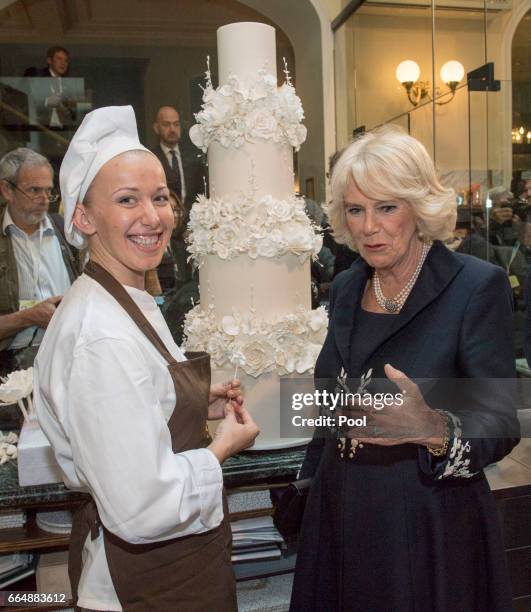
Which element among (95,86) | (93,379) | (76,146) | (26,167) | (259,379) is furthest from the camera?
(95,86)

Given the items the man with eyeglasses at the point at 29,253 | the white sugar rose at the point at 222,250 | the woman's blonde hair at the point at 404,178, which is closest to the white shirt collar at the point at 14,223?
the man with eyeglasses at the point at 29,253

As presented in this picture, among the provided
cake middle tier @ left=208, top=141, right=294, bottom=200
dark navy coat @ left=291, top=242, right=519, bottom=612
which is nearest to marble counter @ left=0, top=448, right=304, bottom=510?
dark navy coat @ left=291, top=242, right=519, bottom=612

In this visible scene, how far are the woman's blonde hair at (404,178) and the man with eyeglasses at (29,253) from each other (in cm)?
158

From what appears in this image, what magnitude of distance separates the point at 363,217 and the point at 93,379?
0.62 meters

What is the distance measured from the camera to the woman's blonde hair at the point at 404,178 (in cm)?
117

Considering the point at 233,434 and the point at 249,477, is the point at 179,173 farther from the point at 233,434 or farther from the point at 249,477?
the point at 233,434

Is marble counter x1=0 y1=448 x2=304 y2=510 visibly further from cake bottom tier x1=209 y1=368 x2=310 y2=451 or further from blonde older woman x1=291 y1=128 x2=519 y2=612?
blonde older woman x1=291 y1=128 x2=519 y2=612

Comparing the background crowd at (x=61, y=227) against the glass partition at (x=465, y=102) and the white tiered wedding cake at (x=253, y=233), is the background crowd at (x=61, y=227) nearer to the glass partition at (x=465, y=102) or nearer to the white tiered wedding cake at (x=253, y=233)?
the glass partition at (x=465, y=102)

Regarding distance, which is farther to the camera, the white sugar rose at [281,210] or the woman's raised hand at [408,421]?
the white sugar rose at [281,210]

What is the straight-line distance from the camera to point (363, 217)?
1210 mm

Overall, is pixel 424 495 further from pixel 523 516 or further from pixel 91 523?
pixel 523 516

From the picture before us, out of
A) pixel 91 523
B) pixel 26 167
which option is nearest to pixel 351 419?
pixel 91 523

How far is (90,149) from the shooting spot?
98 centimetres

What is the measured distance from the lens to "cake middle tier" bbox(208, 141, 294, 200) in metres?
1.68
